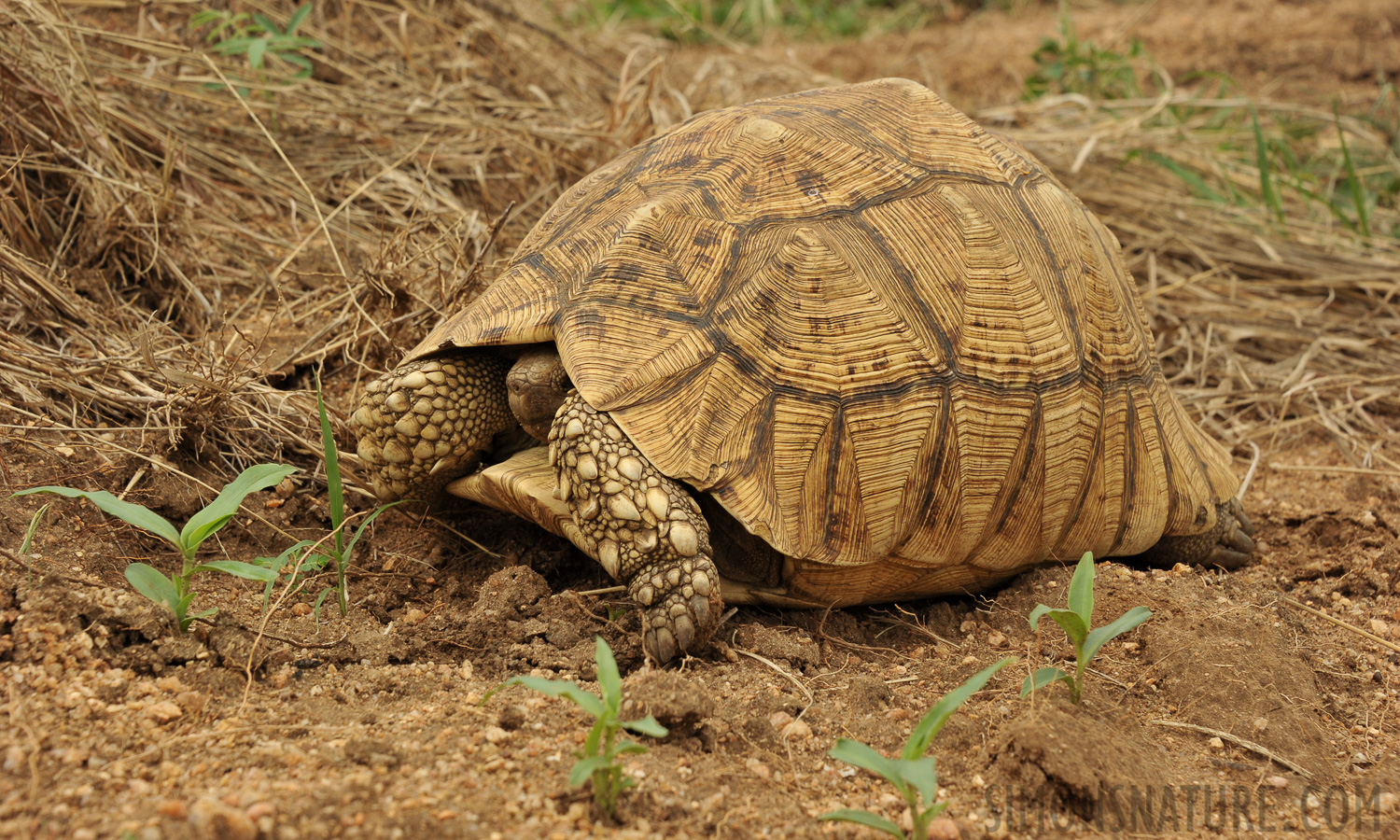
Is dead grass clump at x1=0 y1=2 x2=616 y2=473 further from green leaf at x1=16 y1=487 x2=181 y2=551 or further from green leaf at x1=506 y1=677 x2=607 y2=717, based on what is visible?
green leaf at x1=506 y1=677 x2=607 y2=717

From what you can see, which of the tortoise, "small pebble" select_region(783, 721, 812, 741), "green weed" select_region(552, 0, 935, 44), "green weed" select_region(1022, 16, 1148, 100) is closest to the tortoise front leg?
the tortoise

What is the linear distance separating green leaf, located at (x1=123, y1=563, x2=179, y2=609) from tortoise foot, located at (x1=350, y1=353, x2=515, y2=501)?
27.3 inches

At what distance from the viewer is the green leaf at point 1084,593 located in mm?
2062

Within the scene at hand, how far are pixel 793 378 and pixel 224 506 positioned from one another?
1.26m

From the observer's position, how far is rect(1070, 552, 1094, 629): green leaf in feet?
6.77

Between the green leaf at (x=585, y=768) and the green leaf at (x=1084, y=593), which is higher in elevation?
the green leaf at (x=1084, y=593)

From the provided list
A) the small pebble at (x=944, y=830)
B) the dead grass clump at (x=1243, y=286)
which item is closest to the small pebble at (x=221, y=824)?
the small pebble at (x=944, y=830)

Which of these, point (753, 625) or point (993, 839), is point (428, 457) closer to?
point (753, 625)

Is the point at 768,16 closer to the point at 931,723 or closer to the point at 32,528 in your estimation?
the point at 32,528

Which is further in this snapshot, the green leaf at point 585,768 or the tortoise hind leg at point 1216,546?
the tortoise hind leg at point 1216,546

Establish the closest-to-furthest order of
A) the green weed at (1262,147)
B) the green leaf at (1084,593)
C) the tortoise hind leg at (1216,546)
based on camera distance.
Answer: the green leaf at (1084,593), the tortoise hind leg at (1216,546), the green weed at (1262,147)

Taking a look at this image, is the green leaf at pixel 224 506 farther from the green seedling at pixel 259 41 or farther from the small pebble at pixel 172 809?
the green seedling at pixel 259 41

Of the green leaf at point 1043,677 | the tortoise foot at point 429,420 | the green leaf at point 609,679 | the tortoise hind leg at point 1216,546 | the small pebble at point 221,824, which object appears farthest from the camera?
the tortoise hind leg at point 1216,546

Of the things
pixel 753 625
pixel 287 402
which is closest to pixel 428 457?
pixel 287 402
